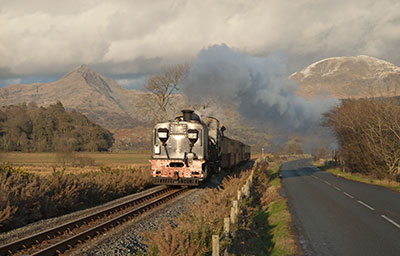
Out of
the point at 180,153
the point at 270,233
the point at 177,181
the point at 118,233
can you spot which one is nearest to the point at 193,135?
the point at 180,153

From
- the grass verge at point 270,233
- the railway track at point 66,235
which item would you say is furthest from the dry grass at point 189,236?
the railway track at point 66,235

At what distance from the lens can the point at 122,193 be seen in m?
19.3

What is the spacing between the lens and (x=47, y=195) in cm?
1380

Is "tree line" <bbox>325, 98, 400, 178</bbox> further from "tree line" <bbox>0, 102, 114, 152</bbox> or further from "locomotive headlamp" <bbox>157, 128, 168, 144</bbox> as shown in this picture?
"tree line" <bbox>0, 102, 114, 152</bbox>

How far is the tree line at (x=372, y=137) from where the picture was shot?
88.2ft

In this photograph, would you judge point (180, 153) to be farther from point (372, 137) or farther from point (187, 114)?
point (372, 137)

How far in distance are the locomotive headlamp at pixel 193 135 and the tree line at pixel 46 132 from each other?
70.7 meters

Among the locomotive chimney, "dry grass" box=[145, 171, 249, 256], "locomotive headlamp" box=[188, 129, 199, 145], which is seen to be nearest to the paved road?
"dry grass" box=[145, 171, 249, 256]

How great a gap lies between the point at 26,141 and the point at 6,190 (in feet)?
277

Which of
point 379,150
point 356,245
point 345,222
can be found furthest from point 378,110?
point 356,245

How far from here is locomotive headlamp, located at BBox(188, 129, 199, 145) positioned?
18109 mm

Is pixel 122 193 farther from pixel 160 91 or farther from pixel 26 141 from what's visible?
pixel 26 141

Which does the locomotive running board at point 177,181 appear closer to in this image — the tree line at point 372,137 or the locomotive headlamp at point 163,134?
the locomotive headlamp at point 163,134

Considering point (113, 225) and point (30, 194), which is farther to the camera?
point (30, 194)
